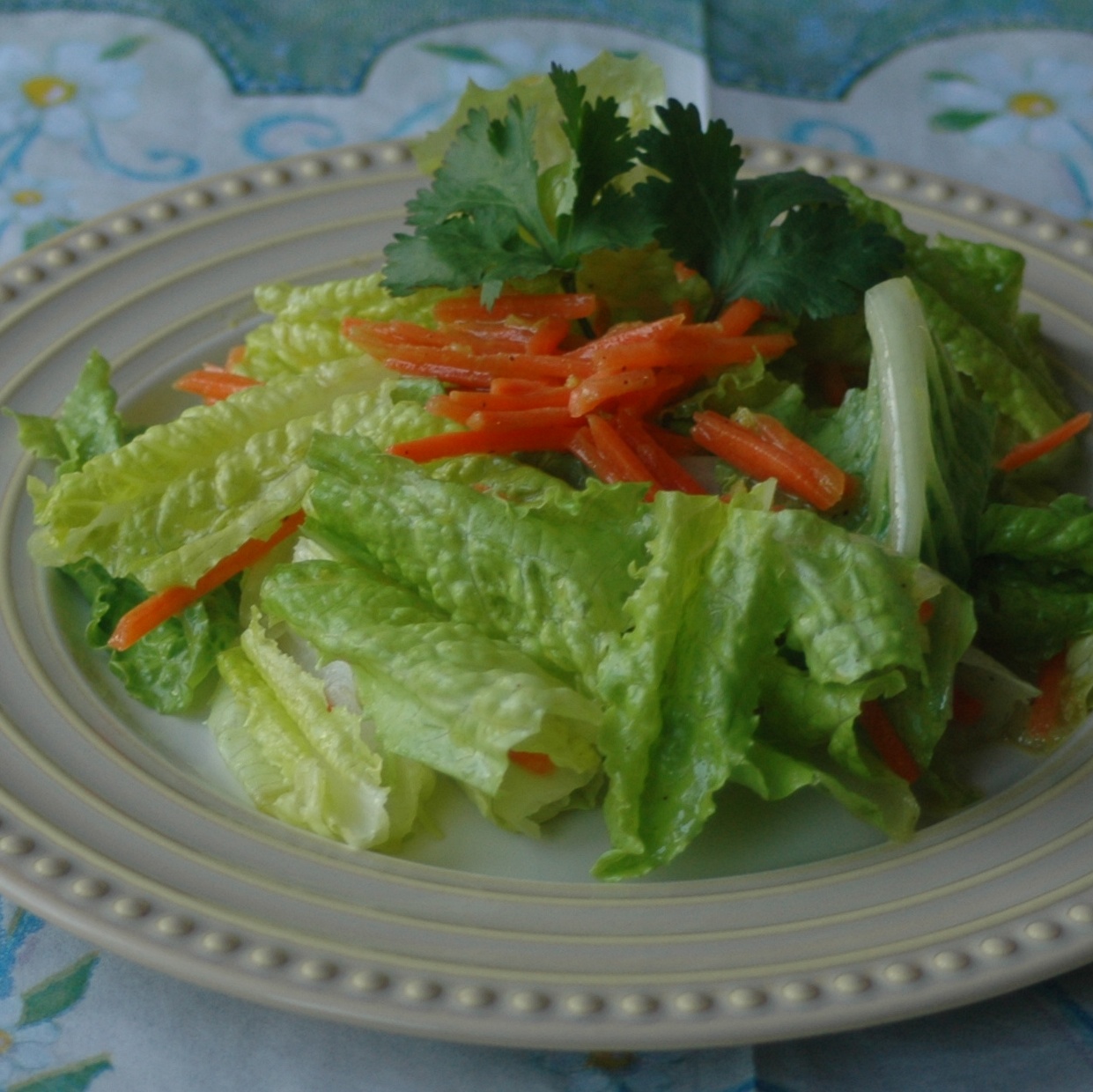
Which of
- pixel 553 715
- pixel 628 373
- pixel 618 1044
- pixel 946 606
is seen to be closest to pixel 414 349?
pixel 628 373

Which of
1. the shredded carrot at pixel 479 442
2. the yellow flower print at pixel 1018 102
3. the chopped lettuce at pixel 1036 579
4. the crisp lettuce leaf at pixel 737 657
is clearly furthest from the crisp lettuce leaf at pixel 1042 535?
the yellow flower print at pixel 1018 102

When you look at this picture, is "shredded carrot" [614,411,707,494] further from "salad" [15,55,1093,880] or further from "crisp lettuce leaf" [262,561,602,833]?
"crisp lettuce leaf" [262,561,602,833]

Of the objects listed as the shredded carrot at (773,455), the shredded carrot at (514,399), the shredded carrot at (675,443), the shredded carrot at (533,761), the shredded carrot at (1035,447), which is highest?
the shredded carrot at (514,399)

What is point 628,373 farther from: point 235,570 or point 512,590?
point 235,570

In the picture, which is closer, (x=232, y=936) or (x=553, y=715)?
(x=232, y=936)

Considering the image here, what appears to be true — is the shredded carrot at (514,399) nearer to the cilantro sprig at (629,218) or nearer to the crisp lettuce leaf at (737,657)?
the cilantro sprig at (629,218)

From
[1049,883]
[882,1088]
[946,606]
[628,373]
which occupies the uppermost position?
[628,373]
